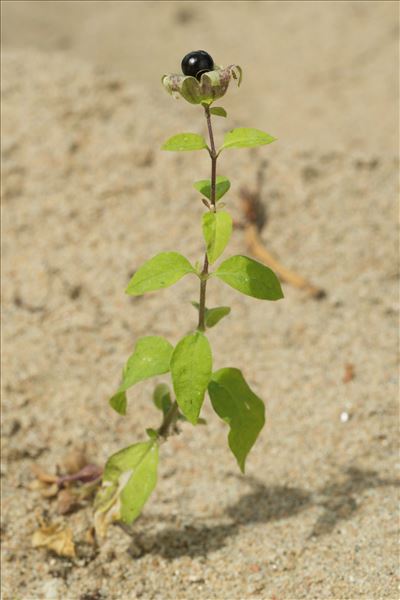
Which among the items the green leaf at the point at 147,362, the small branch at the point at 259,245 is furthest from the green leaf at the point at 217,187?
the small branch at the point at 259,245

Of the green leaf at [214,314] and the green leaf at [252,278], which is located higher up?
the green leaf at [252,278]

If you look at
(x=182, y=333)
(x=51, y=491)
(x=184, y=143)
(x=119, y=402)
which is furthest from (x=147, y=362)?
(x=182, y=333)

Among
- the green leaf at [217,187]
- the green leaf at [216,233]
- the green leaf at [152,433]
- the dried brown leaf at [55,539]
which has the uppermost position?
the green leaf at [217,187]

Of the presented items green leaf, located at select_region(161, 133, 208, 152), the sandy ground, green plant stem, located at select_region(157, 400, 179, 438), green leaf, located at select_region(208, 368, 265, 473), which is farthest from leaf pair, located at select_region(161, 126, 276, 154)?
the sandy ground

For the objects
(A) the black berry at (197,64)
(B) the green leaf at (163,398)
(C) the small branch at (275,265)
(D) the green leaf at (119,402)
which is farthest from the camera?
(C) the small branch at (275,265)

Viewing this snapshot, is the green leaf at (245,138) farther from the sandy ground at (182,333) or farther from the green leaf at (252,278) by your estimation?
the sandy ground at (182,333)

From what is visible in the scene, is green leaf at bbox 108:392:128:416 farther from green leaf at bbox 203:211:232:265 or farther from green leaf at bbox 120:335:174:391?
green leaf at bbox 203:211:232:265

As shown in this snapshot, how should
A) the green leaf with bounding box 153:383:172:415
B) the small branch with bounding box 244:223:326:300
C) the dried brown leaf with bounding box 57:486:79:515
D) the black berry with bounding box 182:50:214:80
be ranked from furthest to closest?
the small branch with bounding box 244:223:326:300
the dried brown leaf with bounding box 57:486:79:515
the green leaf with bounding box 153:383:172:415
the black berry with bounding box 182:50:214:80
